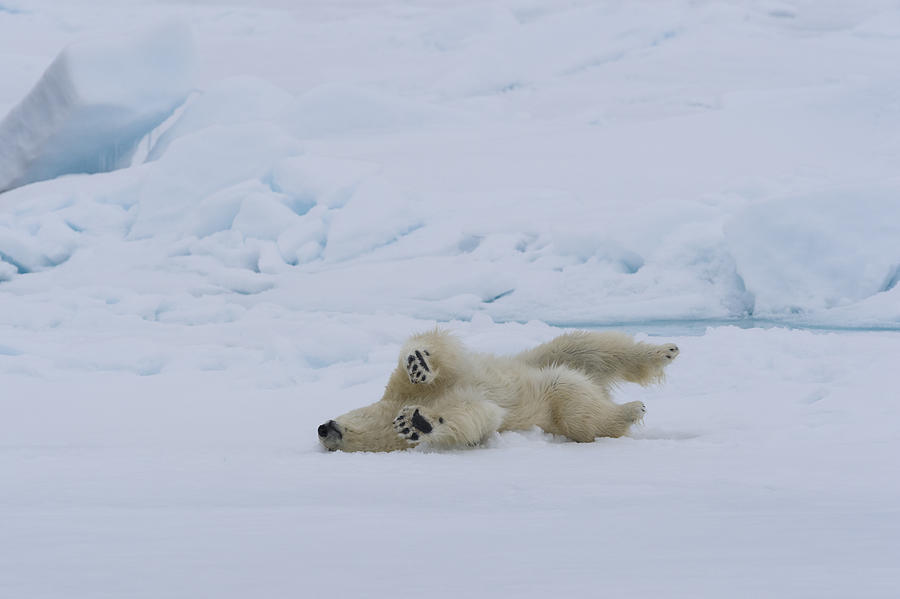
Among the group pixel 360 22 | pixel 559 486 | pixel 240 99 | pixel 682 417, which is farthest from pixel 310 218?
pixel 360 22

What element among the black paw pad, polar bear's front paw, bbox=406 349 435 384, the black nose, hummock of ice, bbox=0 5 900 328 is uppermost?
polar bear's front paw, bbox=406 349 435 384

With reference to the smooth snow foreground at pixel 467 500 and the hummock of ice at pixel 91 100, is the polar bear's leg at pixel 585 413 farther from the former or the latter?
the hummock of ice at pixel 91 100

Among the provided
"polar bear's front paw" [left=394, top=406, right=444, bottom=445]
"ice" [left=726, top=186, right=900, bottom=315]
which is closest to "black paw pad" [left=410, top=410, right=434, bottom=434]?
"polar bear's front paw" [left=394, top=406, right=444, bottom=445]

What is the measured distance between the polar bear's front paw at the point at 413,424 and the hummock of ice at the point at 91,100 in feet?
30.4

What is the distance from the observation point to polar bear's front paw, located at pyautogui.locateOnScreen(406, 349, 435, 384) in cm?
273

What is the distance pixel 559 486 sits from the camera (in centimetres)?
214

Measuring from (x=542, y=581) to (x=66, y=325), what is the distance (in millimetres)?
5673

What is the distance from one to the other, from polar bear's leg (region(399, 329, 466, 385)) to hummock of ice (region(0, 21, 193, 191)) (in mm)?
8996

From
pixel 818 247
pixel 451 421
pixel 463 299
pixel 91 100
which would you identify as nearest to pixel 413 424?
pixel 451 421

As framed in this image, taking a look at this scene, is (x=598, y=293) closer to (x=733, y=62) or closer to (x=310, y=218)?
(x=310, y=218)

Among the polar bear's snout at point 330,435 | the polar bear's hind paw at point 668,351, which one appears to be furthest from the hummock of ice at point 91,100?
the polar bear's hind paw at point 668,351

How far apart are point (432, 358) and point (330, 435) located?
15.3 inches

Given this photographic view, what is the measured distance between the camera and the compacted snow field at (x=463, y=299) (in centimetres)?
151

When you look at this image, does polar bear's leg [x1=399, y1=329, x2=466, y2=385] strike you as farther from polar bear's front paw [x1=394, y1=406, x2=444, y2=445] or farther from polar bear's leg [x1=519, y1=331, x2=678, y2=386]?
polar bear's leg [x1=519, y1=331, x2=678, y2=386]
